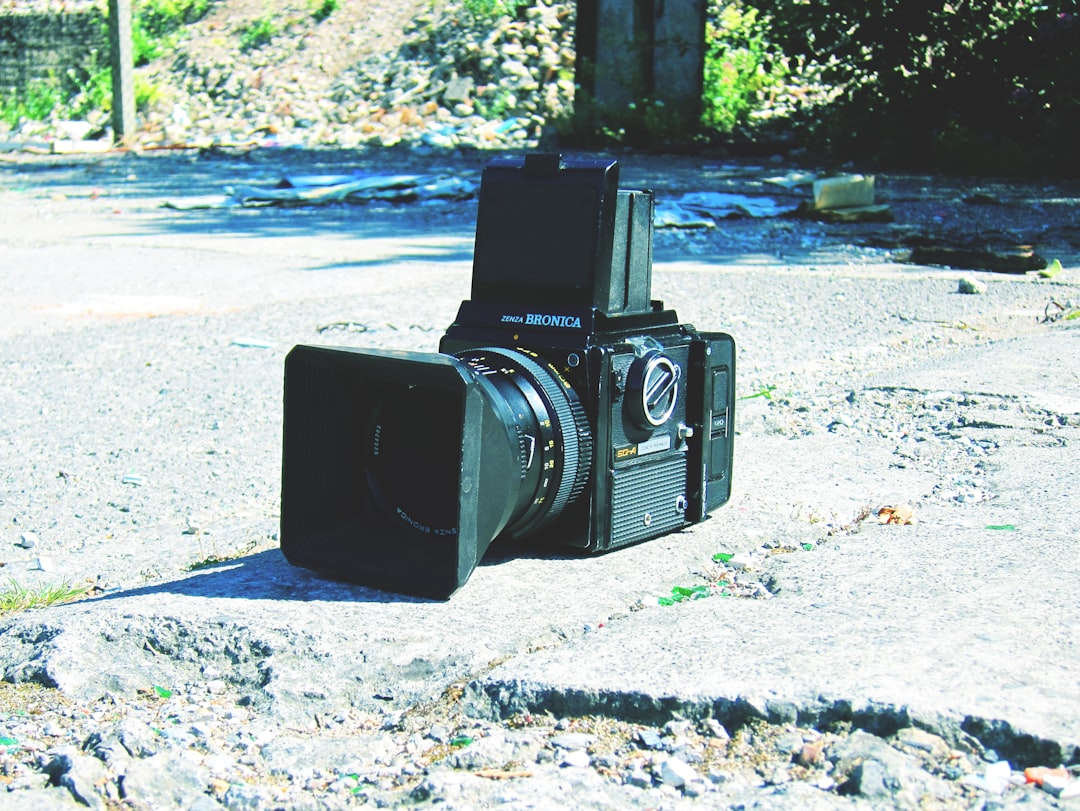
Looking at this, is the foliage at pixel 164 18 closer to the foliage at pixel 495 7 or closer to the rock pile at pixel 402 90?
the rock pile at pixel 402 90

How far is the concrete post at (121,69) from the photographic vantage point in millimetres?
16781

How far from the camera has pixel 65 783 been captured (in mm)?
1929

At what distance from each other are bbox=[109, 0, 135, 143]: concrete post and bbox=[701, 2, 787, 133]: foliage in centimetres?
744

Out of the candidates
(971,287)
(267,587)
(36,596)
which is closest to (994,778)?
(267,587)

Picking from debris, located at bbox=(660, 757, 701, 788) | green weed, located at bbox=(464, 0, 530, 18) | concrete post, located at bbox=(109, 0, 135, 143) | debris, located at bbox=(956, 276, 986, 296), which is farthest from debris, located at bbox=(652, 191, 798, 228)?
green weed, located at bbox=(464, 0, 530, 18)

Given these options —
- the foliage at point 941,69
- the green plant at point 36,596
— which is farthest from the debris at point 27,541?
the foliage at point 941,69

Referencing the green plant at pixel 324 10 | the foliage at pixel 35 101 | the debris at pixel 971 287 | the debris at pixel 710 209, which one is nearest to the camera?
the debris at pixel 971 287

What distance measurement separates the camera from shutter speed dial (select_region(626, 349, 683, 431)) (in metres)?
2.79

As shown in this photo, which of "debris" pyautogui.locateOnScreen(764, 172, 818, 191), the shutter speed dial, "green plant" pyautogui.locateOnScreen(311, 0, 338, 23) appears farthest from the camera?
"green plant" pyautogui.locateOnScreen(311, 0, 338, 23)

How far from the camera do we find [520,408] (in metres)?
2.63

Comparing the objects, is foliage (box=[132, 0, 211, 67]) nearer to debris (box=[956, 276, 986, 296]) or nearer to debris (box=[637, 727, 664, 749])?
debris (box=[956, 276, 986, 296])

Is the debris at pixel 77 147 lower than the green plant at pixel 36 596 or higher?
higher

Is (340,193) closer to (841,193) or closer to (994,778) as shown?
(841,193)

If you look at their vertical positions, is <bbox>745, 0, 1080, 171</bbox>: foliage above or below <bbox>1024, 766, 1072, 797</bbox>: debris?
above
